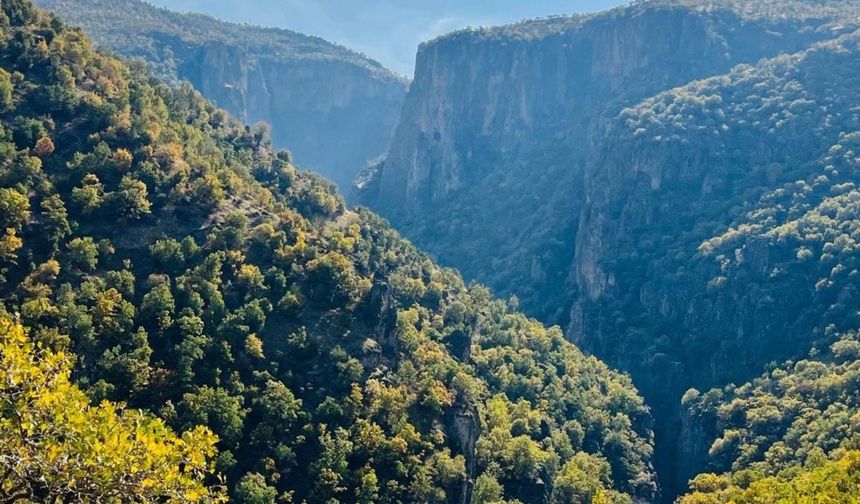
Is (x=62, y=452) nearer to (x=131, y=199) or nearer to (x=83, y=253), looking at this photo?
(x=83, y=253)

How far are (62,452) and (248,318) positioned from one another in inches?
2732

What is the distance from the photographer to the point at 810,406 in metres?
128

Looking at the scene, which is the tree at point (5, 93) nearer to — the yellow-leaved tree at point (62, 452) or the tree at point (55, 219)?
the tree at point (55, 219)

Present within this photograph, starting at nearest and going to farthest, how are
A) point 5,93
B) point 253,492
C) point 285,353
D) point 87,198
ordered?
point 253,492 < point 285,353 < point 87,198 < point 5,93

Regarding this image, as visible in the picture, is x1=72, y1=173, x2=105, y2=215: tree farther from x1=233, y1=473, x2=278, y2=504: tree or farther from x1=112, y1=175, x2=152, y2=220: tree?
x1=233, y1=473, x2=278, y2=504: tree

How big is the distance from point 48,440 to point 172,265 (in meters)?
73.4

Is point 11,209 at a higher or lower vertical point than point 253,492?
higher

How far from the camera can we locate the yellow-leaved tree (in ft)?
76.9

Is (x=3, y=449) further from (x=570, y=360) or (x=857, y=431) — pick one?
(x=570, y=360)

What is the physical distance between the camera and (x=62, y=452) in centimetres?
2388

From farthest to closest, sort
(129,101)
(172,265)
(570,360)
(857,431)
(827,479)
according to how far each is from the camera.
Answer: (570,360), (129,101), (857,431), (172,265), (827,479)

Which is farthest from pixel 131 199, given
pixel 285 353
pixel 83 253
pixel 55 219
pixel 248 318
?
pixel 285 353

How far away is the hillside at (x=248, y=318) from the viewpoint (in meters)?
80.2

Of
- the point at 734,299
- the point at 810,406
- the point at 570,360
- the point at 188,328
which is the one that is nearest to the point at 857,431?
the point at 810,406
